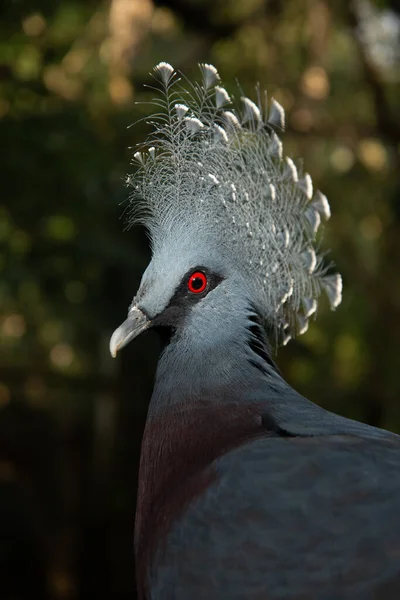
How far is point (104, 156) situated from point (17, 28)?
2.58 ft

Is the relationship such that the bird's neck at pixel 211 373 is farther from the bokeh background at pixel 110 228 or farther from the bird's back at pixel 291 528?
the bokeh background at pixel 110 228

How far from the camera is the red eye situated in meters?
2.69

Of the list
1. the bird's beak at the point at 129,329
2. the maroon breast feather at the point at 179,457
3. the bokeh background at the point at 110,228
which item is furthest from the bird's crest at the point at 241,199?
the bokeh background at the point at 110,228

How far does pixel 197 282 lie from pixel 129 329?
0.27m

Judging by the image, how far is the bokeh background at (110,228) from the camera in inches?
173

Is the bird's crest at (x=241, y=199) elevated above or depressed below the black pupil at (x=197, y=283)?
above

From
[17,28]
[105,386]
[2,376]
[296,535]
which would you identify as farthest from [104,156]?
[2,376]

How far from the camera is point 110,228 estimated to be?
4.47m

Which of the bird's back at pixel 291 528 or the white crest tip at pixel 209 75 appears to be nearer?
the bird's back at pixel 291 528

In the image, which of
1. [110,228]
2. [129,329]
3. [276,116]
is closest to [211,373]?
[129,329]

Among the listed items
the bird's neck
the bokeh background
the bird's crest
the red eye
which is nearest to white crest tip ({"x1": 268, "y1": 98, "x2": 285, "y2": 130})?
the bird's crest

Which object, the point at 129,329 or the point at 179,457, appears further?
the point at 129,329

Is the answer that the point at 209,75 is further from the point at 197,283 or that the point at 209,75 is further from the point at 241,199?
the point at 197,283

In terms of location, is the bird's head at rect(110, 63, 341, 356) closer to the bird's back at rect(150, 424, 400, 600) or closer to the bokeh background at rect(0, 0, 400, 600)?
the bird's back at rect(150, 424, 400, 600)
